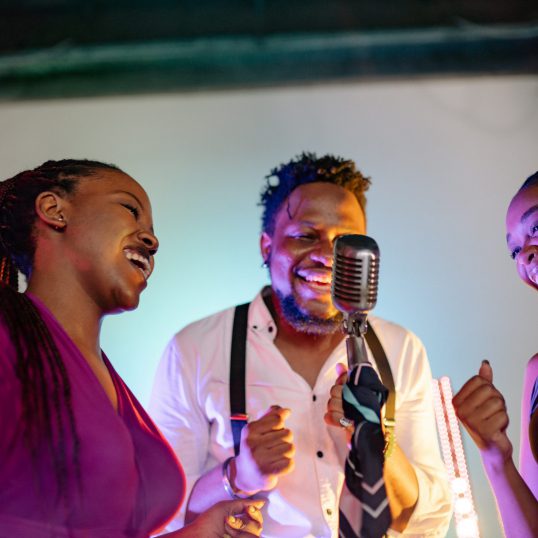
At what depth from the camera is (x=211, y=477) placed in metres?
1.88

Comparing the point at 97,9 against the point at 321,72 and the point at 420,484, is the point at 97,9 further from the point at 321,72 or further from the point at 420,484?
the point at 420,484

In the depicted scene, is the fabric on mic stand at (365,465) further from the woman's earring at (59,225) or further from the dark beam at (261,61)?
the dark beam at (261,61)

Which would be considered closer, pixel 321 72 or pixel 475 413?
pixel 475 413

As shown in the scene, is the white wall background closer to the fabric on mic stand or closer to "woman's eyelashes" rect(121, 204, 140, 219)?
"woman's eyelashes" rect(121, 204, 140, 219)

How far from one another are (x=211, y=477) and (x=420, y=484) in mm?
595

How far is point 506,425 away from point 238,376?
81cm

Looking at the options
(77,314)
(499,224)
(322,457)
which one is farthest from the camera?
(499,224)

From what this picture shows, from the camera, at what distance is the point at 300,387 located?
2129 millimetres

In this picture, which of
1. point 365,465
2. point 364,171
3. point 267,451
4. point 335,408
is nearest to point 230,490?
point 267,451

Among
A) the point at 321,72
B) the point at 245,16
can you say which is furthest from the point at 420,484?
the point at 245,16

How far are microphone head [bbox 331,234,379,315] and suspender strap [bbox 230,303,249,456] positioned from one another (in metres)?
0.83

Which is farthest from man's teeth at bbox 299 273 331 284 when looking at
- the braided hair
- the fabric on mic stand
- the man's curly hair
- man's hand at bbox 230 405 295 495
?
the fabric on mic stand

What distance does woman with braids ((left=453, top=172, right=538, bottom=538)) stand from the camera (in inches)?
62.3

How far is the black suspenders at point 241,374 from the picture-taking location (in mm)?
1975
